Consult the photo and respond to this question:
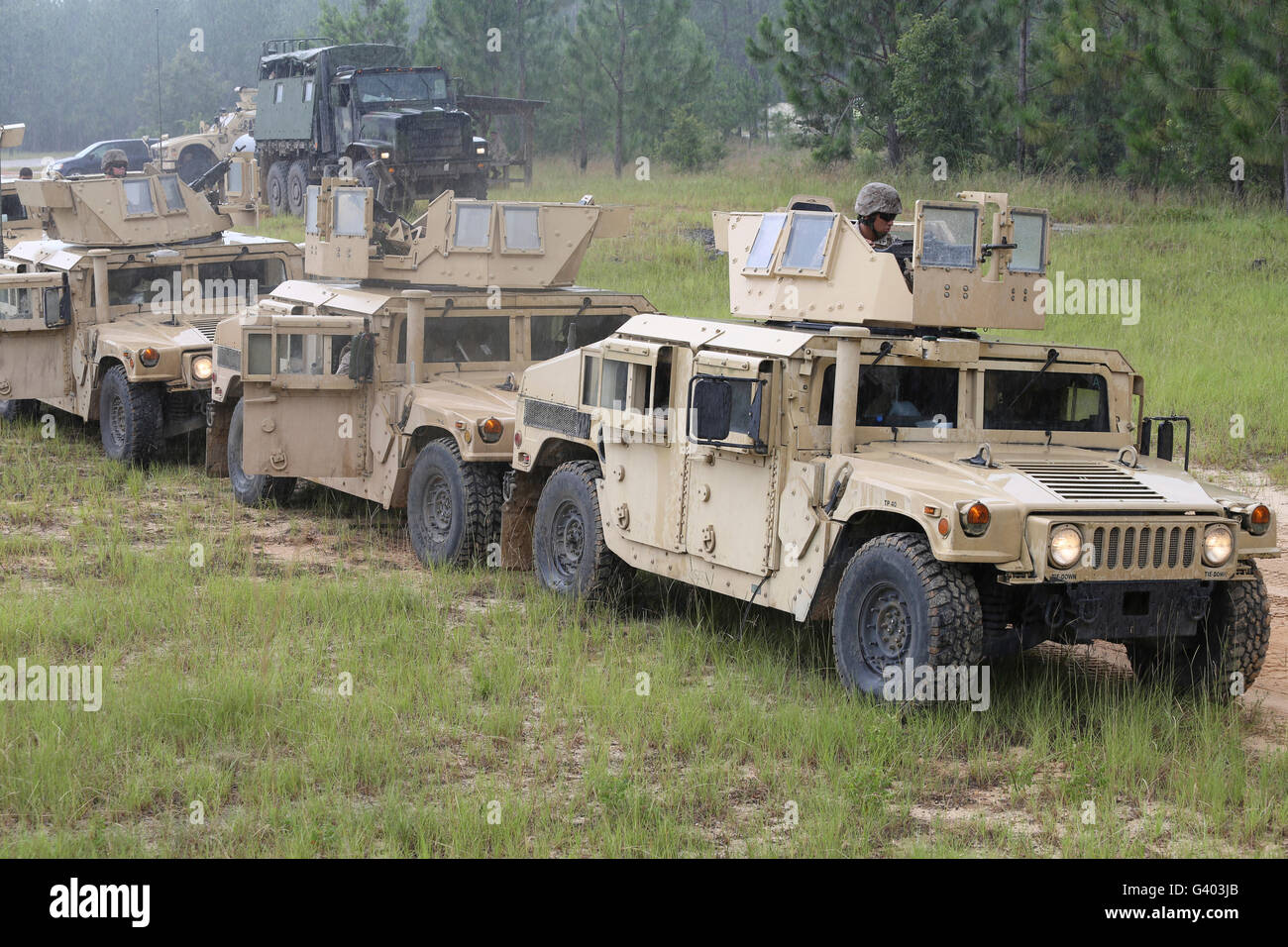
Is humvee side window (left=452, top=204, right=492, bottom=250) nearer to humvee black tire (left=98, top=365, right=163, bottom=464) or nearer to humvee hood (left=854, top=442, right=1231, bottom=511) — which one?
humvee black tire (left=98, top=365, right=163, bottom=464)

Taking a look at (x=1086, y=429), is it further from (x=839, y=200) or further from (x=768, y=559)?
(x=839, y=200)

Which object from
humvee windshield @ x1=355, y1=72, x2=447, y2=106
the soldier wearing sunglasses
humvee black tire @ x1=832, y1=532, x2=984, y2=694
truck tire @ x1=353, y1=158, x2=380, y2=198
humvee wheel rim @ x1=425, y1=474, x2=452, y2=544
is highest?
humvee windshield @ x1=355, y1=72, x2=447, y2=106

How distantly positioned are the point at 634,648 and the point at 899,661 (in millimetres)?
1807

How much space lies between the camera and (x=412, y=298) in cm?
1054

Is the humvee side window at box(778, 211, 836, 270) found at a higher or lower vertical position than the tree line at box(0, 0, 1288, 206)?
lower

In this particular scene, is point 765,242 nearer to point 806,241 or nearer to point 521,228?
point 806,241

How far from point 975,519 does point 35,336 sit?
9.56m

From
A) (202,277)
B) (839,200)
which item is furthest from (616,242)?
(202,277)

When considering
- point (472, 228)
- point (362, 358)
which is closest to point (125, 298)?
point (472, 228)

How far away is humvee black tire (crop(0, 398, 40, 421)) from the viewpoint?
15.3 meters

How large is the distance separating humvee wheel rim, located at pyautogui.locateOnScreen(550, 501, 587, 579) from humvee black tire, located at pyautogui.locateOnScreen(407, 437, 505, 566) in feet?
2.34

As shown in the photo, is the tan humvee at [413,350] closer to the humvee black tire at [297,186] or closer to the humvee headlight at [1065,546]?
the humvee headlight at [1065,546]

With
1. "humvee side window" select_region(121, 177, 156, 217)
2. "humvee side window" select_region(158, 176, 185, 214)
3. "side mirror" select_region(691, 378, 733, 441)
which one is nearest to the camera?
"side mirror" select_region(691, 378, 733, 441)

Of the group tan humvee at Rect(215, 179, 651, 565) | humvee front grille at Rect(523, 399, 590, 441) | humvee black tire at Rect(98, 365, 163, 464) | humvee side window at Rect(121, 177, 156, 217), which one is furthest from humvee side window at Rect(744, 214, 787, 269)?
humvee side window at Rect(121, 177, 156, 217)
